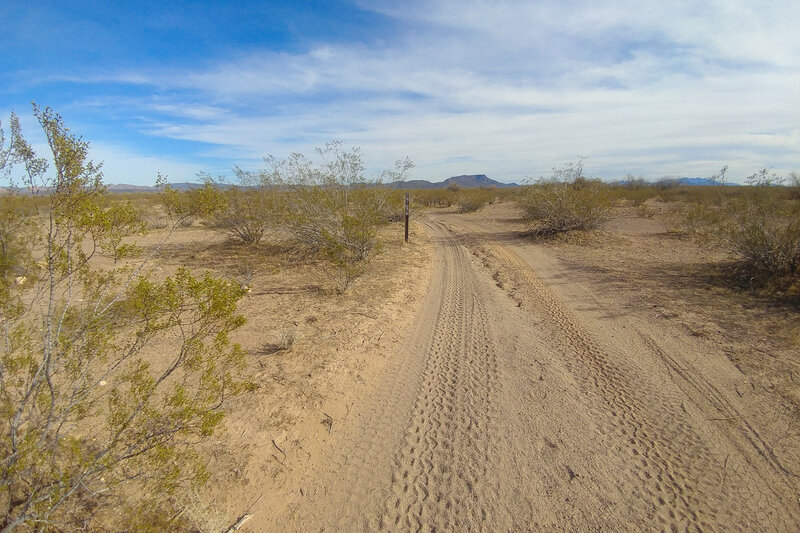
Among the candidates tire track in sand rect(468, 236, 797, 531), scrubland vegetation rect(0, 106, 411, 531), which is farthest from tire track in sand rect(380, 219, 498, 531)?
scrubland vegetation rect(0, 106, 411, 531)

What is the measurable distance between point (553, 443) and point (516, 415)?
18.6 inches

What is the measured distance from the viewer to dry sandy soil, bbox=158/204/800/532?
2.82 m

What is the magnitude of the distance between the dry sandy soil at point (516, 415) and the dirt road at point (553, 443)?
0.02 metres

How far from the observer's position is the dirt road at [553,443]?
2770 millimetres

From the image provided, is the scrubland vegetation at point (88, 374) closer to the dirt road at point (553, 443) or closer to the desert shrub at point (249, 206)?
the dirt road at point (553, 443)

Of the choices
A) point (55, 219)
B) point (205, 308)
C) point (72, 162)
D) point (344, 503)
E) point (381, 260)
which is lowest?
point (344, 503)

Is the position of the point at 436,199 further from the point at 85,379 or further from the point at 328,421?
the point at 85,379

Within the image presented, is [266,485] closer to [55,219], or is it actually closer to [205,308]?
[205,308]

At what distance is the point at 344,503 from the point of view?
2.91 meters

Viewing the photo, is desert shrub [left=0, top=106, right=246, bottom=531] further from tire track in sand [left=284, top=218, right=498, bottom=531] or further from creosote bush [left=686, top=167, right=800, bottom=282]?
creosote bush [left=686, top=167, right=800, bottom=282]

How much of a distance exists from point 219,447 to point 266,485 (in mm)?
674

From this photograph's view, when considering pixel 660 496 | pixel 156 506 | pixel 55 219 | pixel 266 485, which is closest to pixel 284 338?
pixel 266 485

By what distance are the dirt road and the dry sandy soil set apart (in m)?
0.02

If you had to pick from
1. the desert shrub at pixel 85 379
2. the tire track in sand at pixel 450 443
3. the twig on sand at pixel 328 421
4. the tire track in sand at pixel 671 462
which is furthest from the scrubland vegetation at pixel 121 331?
the tire track in sand at pixel 671 462
